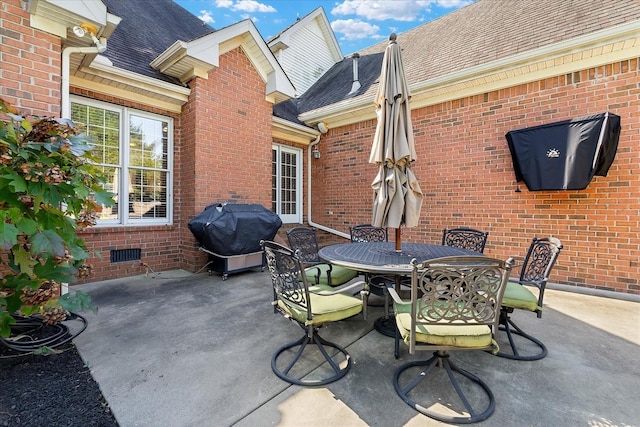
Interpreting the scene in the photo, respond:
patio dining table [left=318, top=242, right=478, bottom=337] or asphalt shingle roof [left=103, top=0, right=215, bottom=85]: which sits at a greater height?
asphalt shingle roof [left=103, top=0, right=215, bottom=85]

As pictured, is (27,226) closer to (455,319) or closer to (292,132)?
(455,319)

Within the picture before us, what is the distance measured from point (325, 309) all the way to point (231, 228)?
303 cm

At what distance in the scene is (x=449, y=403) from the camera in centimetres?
196

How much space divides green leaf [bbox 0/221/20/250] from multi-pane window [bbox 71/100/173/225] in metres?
3.35

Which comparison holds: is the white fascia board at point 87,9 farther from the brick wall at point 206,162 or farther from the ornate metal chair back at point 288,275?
the ornate metal chair back at point 288,275

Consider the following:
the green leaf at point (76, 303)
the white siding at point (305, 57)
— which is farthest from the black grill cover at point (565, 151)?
the white siding at point (305, 57)

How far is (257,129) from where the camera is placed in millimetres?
6312

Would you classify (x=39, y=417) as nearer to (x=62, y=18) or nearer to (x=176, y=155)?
(x=62, y=18)

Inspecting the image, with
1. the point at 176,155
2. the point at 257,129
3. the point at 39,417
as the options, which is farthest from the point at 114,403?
the point at 257,129

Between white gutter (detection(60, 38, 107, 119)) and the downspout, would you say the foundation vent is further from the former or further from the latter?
white gutter (detection(60, 38, 107, 119))

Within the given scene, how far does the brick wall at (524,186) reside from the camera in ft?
13.9

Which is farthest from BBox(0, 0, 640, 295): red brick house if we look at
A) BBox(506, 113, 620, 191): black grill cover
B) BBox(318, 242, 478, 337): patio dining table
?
BBox(318, 242, 478, 337): patio dining table

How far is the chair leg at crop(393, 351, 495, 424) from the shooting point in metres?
1.81

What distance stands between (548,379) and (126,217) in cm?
613
